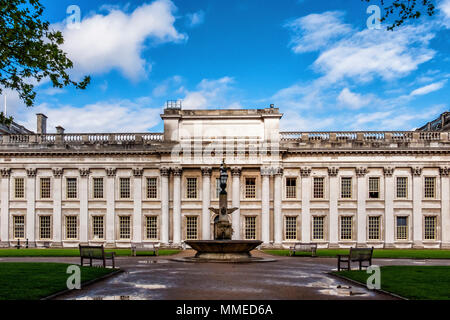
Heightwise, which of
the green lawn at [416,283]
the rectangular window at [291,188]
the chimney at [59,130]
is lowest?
Answer: the green lawn at [416,283]

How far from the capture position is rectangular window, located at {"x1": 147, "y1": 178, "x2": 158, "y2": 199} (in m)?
46.5

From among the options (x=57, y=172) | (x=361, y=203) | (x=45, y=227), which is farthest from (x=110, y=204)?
(x=361, y=203)

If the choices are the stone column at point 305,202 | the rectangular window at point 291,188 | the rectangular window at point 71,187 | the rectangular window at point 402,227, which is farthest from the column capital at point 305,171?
the rectangular window at point 71,187

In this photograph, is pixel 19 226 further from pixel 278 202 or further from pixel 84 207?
pixel 278 202

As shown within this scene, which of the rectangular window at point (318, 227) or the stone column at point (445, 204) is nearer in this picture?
the stone column at point (445, 204)

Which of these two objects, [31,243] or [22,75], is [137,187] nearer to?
[31,243]

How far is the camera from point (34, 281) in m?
15.3

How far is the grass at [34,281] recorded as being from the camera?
12523mm

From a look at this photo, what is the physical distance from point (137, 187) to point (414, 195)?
26.1 m

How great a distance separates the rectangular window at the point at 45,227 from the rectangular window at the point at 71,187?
2963 millimetres

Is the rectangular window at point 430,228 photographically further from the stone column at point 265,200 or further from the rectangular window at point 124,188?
the rectangular window at point 124,188

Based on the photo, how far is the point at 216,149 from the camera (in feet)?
148

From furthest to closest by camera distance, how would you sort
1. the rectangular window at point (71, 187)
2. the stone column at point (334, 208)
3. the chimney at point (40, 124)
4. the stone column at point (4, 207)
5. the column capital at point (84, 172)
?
1. the chimney at point (40, 124)
2. the rectangular window at point (71, 187)
3. the column capital at point (84, 172)
4. the stone column at point (4, 207)
5. the stone column at point (334, 208)
